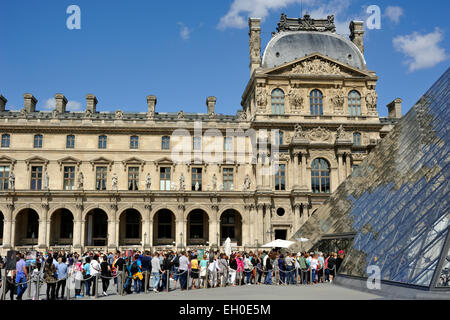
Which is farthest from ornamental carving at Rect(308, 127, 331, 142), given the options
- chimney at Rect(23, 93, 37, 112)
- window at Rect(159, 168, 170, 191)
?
chimney at Rect(23, 93, 37, 112)

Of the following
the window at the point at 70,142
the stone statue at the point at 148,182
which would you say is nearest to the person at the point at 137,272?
the stone statue at the point at 148,182

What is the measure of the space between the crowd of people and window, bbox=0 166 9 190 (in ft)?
75.2

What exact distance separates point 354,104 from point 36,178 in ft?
94.8

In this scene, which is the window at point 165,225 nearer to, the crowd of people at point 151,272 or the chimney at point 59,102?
the chimney at point 59,102

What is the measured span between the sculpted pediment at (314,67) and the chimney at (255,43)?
2.88 metres

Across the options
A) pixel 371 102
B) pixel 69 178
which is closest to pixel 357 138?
pixel 371 102

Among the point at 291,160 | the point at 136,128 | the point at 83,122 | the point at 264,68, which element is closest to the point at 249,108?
the point at 264,68

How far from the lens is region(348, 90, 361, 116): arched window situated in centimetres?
4353

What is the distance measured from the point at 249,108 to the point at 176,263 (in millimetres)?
29412

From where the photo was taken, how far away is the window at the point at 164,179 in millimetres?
42562

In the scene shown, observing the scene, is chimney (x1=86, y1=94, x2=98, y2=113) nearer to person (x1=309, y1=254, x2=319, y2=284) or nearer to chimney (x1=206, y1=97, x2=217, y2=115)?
chimney (x1=206, y1=97, x2=217, y2=115)

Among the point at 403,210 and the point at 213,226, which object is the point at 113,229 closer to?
the point at 213,226

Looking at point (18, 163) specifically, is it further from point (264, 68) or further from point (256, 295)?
point (256, 295)

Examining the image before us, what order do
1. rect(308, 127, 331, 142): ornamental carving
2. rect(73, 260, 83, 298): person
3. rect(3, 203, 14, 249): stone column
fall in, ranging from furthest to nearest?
rect(308, 127, 331, 142): ornamental carving, rect(3, 203, 14, 249): stone column, rect(73, 260, 83, 298): person
